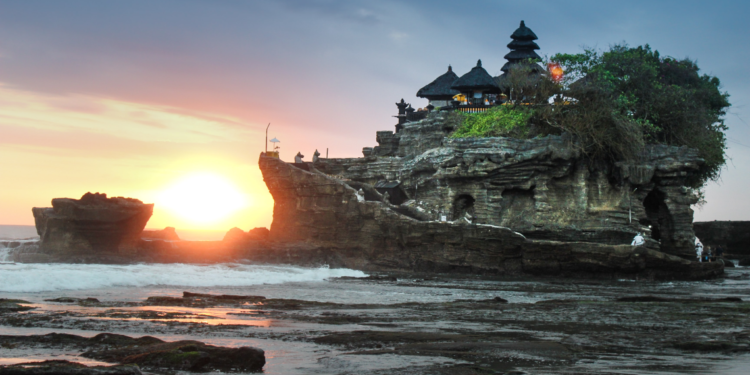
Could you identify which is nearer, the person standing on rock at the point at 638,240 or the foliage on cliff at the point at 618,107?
the person standing on rock at the point at 638,240

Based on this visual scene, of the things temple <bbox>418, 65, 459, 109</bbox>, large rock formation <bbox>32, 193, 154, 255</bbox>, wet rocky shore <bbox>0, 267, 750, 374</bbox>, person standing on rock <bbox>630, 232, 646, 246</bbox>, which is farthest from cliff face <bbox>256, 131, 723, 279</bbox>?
temple <bbox>418, 65, 459, 109</bbox>

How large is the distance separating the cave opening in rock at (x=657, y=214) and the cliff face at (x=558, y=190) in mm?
70

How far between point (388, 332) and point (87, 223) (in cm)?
2402

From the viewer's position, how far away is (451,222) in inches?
1178

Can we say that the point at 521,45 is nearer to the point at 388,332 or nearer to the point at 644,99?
the point at 644,99

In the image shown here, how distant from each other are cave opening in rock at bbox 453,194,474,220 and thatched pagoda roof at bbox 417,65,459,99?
14.2 m

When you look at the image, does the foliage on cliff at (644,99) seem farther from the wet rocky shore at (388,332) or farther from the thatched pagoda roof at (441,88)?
the wet rocky shore at (388,332)

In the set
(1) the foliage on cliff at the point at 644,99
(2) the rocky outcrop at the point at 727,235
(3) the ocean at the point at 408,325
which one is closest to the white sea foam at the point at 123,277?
(3) the ocean at the point at 408,325

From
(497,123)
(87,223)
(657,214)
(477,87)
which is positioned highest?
(477,87)

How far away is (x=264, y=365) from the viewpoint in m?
7.69

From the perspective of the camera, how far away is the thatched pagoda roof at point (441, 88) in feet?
159

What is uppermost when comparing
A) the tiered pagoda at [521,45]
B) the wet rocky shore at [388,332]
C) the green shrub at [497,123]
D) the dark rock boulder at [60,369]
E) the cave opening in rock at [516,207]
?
the tiered pagoda at [521,45]

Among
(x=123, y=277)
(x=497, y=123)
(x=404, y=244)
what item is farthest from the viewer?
(x=497, y=123)

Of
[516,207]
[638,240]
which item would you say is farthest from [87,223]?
[638,240]
